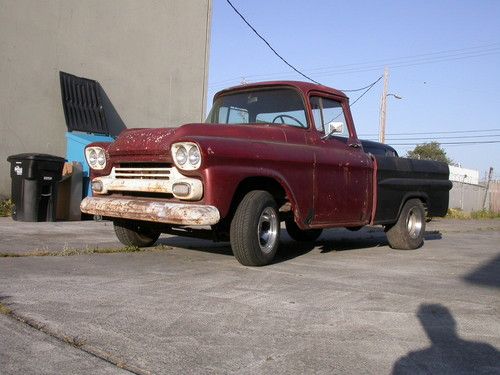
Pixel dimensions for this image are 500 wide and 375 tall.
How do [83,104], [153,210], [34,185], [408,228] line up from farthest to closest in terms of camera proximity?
[83,104] < [34,185] < [408,228] < [153,210]

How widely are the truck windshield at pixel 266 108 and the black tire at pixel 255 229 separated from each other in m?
1.33

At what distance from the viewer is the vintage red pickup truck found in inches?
205

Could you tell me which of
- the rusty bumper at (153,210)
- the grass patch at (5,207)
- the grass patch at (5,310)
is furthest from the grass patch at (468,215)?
the grass patch at (5,310)

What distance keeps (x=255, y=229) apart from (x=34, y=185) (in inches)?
226

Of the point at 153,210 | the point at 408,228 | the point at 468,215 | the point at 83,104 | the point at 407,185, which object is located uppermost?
the point at 83,104

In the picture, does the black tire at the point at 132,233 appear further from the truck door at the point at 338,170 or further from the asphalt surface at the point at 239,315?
the truck door at the point at 338,170

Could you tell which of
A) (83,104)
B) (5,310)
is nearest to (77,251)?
(5,310)

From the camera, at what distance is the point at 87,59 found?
1274 centimetres

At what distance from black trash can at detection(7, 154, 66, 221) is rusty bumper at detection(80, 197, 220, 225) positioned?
4057 mm

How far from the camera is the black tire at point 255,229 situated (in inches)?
214

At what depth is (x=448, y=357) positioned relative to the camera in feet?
10.2

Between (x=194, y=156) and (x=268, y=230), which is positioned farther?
(x=268, y=230)

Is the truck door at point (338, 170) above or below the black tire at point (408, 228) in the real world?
above

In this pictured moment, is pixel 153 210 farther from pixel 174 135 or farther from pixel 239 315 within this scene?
pixel 239 315
